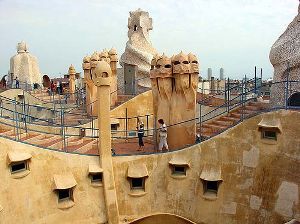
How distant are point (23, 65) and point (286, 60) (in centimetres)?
2199

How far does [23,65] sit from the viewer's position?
28016 millimetres

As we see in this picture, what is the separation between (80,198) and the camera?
1137cm

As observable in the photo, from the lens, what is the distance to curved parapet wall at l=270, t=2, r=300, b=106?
12.2m

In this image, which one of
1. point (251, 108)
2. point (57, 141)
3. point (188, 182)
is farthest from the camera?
point (251, 108)

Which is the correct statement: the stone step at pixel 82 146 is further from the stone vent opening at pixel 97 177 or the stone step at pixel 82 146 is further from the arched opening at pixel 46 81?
the arched opening at pixel 46 81

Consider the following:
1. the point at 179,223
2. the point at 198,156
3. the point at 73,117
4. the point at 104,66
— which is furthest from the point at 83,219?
the point at 73,117

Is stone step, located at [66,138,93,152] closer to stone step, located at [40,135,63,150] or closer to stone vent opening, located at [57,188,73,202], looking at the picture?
stone step, located at [40,135,63,150]

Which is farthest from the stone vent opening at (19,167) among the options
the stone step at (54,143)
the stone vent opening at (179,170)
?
the stone vent opening at (179,170)

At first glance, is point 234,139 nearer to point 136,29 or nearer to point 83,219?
point 83,219

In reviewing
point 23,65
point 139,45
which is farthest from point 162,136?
point 23,65

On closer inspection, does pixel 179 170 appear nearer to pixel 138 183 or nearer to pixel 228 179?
pixel 138 183

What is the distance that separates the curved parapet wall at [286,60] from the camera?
12.2 m

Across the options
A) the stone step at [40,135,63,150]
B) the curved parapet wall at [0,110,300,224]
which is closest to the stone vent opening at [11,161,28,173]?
the curved parapet wall at [0,110,300,224]

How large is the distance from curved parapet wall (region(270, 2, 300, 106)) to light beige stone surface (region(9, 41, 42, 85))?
20973 mm
